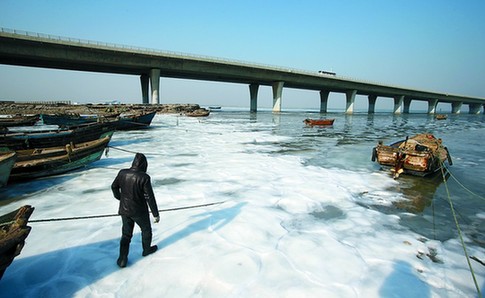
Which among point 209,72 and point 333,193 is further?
point 209,72

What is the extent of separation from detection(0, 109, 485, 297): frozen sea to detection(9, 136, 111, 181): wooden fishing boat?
31 cm

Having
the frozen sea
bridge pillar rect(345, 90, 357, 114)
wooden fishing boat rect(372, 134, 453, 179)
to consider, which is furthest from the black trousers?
bridge pillar rect(345, 90, 357, 114)

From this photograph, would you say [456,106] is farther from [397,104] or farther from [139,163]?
[139,163]

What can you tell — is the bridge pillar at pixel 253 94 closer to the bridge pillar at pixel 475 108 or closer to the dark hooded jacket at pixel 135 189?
the dark hooded jacket at pixel 135 189

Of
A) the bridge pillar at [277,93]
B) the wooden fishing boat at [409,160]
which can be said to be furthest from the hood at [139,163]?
the bridge pillar at [277,93]

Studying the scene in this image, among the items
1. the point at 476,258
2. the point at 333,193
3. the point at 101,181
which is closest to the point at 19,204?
the point at 101,181

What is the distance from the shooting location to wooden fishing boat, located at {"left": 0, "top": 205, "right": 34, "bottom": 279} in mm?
2506

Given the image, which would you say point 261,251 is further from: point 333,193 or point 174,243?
point 333,193

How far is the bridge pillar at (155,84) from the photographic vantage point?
142ft

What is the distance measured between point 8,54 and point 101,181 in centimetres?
3796

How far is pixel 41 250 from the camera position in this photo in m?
4.23

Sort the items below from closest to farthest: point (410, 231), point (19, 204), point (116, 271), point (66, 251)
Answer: point (116, 271)
point (66, 251)
point (410, 231)
point (19, 204)

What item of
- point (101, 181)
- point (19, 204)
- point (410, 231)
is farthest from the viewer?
point (101, 181)

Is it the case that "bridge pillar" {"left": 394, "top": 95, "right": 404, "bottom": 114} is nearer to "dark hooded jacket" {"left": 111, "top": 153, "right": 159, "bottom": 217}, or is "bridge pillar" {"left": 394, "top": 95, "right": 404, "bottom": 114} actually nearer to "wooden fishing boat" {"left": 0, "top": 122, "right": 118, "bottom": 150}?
"wooden fishing boat" {"left": 0, "top": 122, "right": 118, "bottom": 150}
